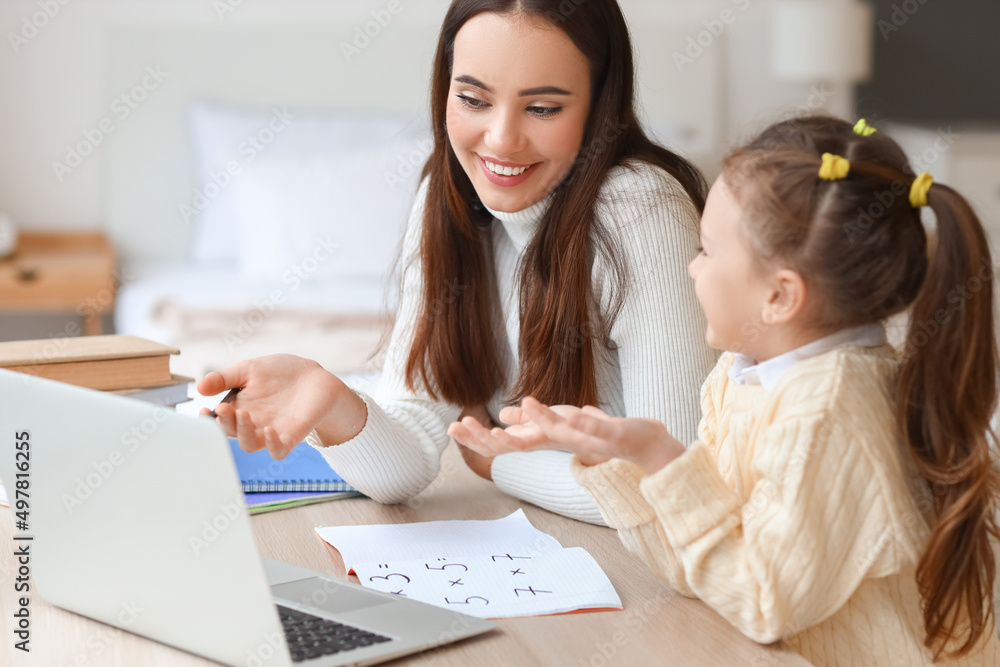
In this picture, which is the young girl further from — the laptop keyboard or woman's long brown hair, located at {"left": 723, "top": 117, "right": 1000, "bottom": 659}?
the laptop keyboard

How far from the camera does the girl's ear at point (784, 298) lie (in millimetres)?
701

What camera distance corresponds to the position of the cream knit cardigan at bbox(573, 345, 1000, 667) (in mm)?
664

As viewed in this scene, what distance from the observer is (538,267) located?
46.4 inches

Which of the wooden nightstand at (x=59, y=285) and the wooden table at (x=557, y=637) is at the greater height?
the wooden table at (x=557, y=637)

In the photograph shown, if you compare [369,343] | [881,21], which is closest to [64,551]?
[369,343]

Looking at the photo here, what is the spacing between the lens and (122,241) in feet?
10.2

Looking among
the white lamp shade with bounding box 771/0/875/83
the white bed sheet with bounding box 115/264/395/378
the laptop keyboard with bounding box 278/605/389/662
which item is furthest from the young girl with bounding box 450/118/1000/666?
the white lamp shade with bounding box 771/0/875/83

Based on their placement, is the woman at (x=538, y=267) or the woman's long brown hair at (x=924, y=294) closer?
the woman's long brown hair at (x=924, y=294)

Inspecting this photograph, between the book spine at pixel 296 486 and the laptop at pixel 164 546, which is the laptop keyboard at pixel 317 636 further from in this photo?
the book spine at pixel 296 486

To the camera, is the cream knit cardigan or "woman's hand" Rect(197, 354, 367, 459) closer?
the cream knit cardigan

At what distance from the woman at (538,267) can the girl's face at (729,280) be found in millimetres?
294

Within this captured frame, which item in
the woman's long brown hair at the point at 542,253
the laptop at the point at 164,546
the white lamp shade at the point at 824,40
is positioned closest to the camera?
the laptop at the point at 164,546

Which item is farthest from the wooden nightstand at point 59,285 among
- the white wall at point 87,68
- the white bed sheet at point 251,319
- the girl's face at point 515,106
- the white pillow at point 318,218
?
the girl's face at point 515,106

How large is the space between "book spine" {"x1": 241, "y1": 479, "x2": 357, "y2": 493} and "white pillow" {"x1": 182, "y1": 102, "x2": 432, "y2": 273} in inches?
79.3
